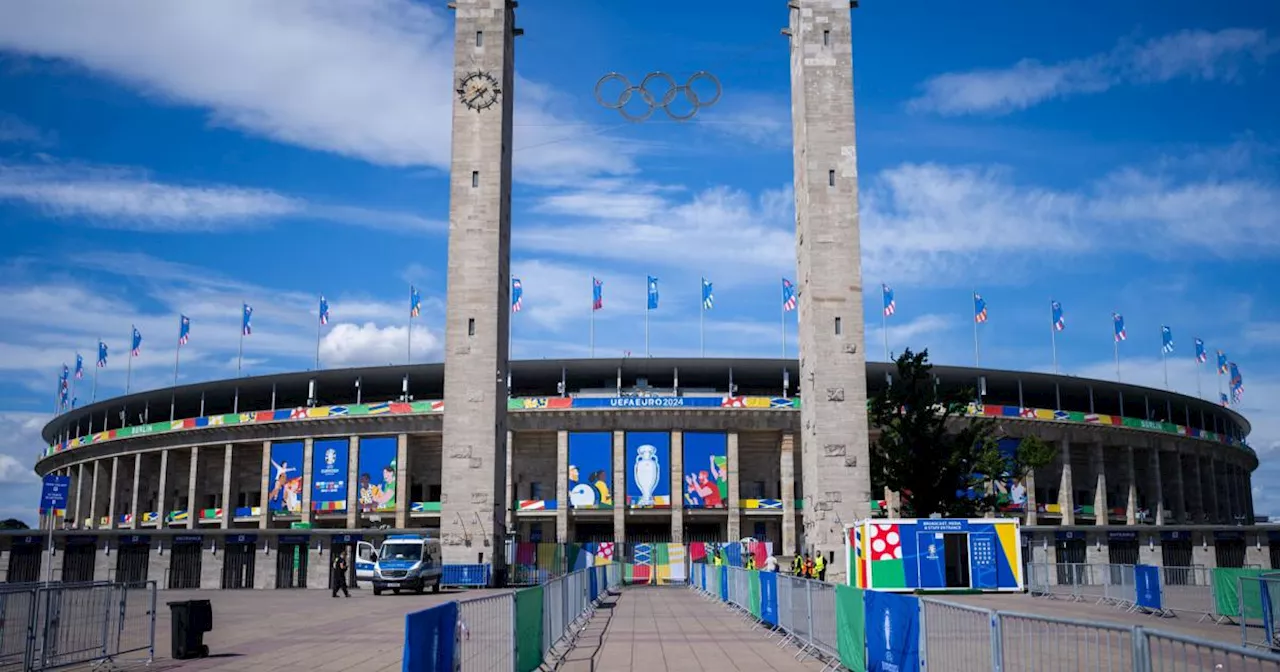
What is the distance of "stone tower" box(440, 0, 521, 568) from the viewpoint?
5184cm

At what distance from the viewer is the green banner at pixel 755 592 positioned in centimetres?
2731

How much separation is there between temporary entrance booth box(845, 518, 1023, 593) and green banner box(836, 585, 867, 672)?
22.7 m

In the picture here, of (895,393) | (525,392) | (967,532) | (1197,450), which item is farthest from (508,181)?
(1197,450)

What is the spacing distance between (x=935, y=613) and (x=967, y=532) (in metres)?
30.1

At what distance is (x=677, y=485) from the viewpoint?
79.6 metres

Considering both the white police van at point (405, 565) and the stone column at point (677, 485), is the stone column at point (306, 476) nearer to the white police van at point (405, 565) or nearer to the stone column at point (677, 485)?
the stone column at point (677, 485)

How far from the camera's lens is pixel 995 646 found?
33.7 ft

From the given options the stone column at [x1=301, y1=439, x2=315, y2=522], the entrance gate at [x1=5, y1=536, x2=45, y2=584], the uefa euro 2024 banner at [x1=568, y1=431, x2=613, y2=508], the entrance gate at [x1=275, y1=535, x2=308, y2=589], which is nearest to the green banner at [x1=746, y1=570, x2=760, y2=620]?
the entrance gate at [x1=275, y1=535, x2=308, y2=589]

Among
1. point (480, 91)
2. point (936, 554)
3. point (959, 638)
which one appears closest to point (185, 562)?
point (480, 91)

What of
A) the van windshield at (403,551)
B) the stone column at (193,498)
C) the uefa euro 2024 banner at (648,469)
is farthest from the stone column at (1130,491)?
the stone column at (193,498)

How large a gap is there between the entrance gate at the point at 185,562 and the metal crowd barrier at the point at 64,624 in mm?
41429

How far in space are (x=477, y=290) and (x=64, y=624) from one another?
3739cm

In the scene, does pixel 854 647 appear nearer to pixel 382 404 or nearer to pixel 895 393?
pixel 895 393

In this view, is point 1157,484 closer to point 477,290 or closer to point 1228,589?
point 477,290
